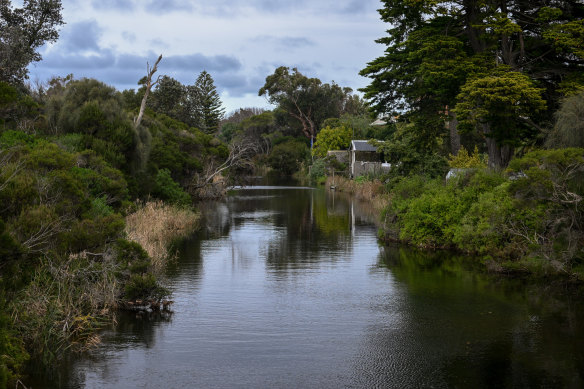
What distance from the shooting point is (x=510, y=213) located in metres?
22.0

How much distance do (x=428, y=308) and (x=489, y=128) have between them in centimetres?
1520

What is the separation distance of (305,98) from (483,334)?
294ft

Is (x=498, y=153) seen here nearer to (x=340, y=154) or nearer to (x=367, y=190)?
(x=367, y=190)

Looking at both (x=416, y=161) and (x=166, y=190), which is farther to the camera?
(x=416, y=161)

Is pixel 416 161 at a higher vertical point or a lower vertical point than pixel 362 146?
lower

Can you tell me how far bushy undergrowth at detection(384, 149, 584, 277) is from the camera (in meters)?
18.3

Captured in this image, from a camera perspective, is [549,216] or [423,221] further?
[423,221]

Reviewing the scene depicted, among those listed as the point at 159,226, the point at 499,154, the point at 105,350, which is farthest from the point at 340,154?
the point at 105,350

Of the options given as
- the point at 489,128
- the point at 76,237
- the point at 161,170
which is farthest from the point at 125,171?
the point at 489,128

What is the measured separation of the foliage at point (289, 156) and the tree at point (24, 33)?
58.9m

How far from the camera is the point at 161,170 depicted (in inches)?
1417

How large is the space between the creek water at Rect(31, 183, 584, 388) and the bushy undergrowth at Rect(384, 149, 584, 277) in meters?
1.16

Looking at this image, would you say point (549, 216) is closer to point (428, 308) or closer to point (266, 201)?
point (428, 308)

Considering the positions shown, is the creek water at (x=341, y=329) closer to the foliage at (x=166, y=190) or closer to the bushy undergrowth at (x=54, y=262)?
the bushy undergrowth at (x=54, y=262)
